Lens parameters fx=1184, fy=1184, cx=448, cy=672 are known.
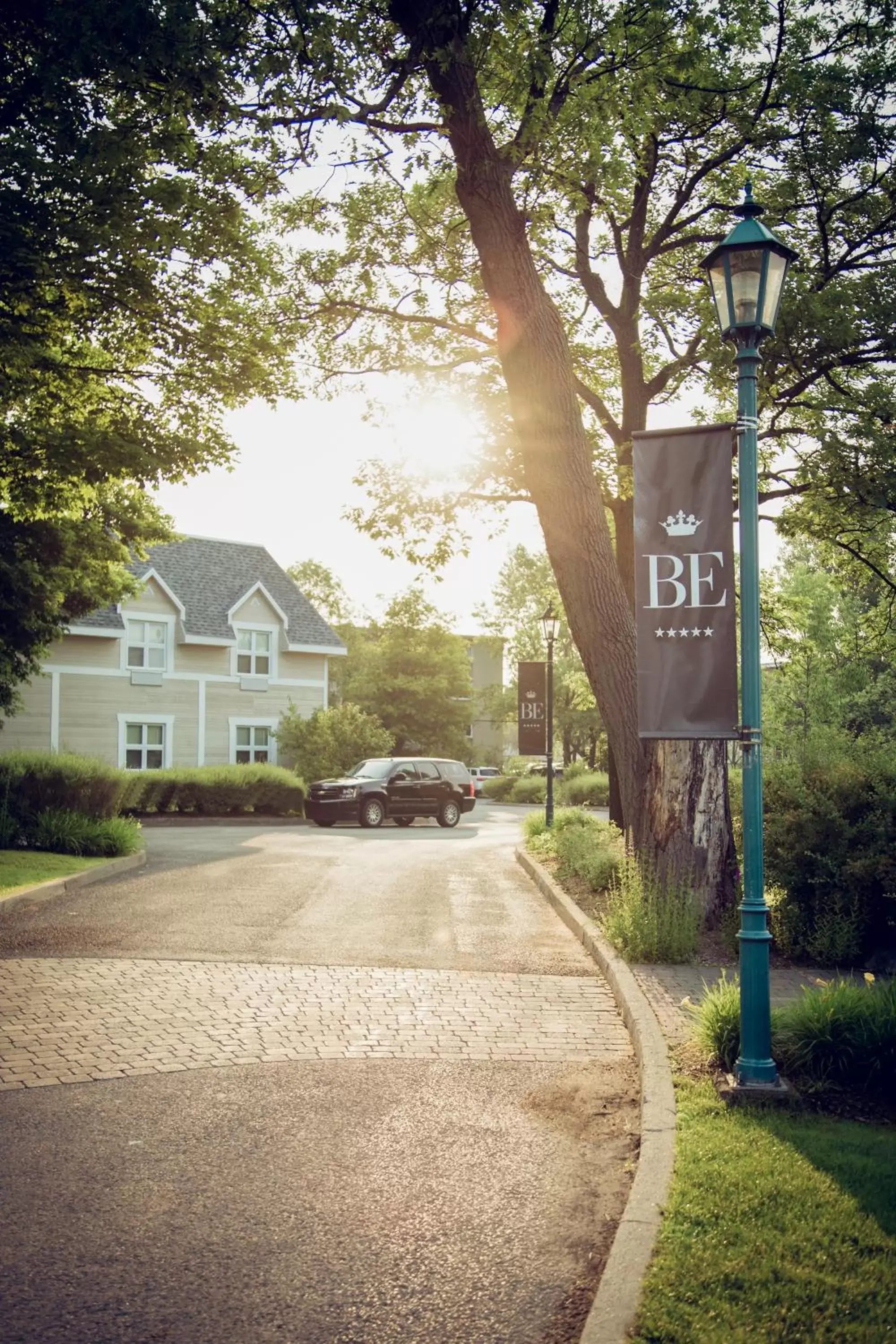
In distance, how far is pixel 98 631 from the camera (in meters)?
36.2

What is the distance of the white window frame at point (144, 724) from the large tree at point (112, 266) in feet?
65.3

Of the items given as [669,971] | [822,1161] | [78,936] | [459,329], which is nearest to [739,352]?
[822,1161]

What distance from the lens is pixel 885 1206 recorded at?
451 centimetres

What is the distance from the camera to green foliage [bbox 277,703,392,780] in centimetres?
3803

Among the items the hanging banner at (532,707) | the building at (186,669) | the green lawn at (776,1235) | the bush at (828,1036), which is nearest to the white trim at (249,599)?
the building at (186,669)

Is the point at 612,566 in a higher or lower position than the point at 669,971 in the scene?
higher

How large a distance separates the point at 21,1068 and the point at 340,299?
46.6 ft

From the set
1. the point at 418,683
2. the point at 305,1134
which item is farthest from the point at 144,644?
the point at 305,1134

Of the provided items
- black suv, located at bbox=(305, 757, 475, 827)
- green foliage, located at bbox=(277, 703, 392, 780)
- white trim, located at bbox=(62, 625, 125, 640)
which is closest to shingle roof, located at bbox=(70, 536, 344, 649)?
white trim, located at bbox=(62, 625, 125, 640)

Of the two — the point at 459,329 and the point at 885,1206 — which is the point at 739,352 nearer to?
the point at 885,1206

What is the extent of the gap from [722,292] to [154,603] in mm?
34159

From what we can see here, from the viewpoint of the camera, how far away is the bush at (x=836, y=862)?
31.0 feet

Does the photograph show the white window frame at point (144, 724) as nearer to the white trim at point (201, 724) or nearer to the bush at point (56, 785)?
the white trim at point (201, 724)

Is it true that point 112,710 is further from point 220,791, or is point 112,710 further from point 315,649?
point 315,649
